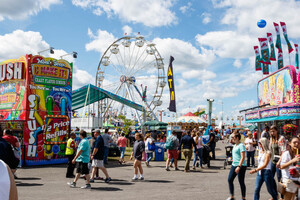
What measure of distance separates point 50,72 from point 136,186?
26.0 feet

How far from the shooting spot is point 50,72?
1431 cm

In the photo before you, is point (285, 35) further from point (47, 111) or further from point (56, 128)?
point (47, 111)

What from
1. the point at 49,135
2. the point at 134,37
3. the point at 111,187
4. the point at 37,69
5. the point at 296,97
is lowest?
the point at 111,187

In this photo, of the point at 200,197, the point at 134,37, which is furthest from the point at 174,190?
the point at 134,37

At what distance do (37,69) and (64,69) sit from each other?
4.57ft

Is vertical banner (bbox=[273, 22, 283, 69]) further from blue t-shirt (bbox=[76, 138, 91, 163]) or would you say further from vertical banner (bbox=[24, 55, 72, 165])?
blue t-shirt (bbox=[76, 138, 91, 163])

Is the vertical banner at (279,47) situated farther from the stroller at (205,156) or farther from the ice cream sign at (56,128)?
the ice cream sign at (56,128)

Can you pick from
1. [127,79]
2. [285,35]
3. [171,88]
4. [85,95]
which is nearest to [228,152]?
[285,35]

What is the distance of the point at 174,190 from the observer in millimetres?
8195

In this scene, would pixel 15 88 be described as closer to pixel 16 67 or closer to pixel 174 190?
pixel 16 67

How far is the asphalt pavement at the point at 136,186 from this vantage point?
742 centimetres

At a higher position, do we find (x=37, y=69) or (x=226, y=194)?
(x=37, y=69)

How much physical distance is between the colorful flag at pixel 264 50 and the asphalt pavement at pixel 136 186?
14244 millimetres

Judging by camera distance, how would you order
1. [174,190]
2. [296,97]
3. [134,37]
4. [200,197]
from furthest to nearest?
[134,37], [296,97], [174,190], [200,197]
